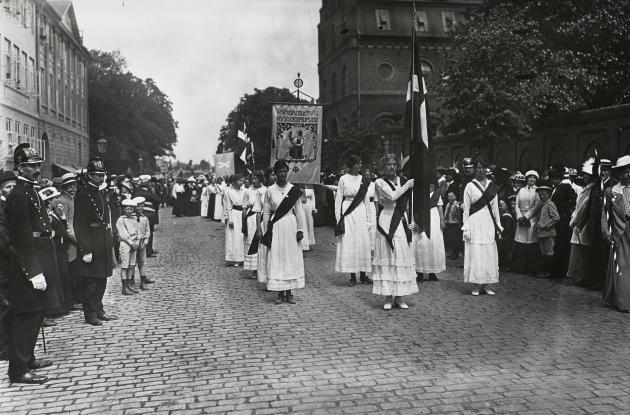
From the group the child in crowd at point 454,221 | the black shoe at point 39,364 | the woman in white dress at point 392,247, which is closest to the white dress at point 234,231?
the child in crowd at point 454,221

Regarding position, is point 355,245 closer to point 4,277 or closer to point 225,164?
point 4,277

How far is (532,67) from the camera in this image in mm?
21344

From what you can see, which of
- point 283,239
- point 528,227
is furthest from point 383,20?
point 283,239

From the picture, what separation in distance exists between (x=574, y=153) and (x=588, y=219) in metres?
16.6

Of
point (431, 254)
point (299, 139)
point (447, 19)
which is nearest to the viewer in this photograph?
point (431, 254)

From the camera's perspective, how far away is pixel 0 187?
6.50 m

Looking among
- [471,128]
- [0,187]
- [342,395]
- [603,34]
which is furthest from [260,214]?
[603,34]

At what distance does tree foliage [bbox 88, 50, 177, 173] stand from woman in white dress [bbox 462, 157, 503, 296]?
35977 mm

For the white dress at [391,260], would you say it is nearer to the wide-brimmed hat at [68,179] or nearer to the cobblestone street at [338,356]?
the cobblestone street at [338,356]

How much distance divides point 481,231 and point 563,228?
2758 millimetres

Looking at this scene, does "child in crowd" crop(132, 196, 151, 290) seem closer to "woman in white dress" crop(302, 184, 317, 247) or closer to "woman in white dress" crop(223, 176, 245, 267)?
"woman in white dress" crop(223, 176, 245, 267)

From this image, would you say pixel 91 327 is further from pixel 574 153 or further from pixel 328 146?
pixel 328 146

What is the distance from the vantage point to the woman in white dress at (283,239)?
891 cm

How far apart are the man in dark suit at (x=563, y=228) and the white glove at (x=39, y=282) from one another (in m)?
8.84
